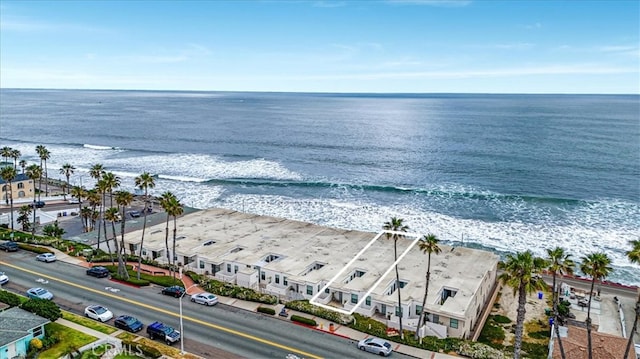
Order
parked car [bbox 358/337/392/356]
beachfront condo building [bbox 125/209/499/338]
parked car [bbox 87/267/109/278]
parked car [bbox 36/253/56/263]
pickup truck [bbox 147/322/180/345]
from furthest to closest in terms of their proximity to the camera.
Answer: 1. parked car [bbox 36/253/56/263]
2. parked car [bbox 87/267/109/278]
3. beachfront condo building [bbox 125/209/499/338]
4. pickup truck [bbox 147/322/180/345]
5. parked car [bbox 358/337/392/356]

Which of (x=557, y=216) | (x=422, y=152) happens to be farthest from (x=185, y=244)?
(x=422, y=152)

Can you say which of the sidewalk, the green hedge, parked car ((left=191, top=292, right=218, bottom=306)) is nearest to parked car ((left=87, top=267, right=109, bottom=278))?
the sidewalk

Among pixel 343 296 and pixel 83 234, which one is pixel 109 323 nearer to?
pixel 343 296

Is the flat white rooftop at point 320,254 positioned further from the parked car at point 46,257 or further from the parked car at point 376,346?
the parked car at point 46,257

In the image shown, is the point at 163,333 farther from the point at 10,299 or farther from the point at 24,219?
the point at 24,219

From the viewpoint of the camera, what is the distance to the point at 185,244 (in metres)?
63.7

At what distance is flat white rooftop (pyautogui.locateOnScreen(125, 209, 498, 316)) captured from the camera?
51.3m

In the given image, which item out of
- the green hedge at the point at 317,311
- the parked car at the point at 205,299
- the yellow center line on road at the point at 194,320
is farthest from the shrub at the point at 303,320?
the parked car at the point at 205,299

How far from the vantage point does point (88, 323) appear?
43.5 meters

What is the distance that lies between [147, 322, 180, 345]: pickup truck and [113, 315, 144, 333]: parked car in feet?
4.57

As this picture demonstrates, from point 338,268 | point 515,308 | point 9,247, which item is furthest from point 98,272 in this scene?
point 515,308

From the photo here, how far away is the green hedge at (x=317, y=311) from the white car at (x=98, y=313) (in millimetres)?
16599

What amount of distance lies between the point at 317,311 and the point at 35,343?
2396cm

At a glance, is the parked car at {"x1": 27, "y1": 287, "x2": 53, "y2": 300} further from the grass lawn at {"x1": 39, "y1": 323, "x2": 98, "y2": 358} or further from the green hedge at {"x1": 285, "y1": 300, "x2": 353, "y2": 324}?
the green hedge at {"x1": 285, "y1": 300, "x2": 353, "y2": 324}
